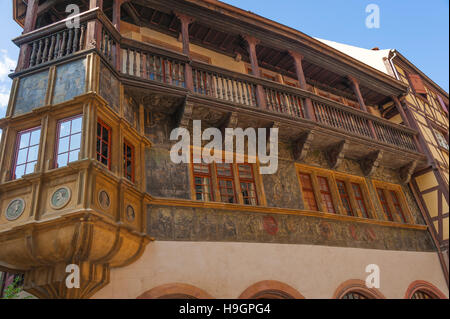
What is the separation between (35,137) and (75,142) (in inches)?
35.2

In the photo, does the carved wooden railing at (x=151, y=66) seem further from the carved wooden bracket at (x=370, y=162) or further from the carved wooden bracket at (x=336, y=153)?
the carved wooden bracket at (x=370, y=162)

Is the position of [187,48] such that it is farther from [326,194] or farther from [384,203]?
[384,203]

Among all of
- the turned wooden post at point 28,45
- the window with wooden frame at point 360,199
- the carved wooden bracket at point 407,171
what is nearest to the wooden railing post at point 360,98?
the window with wooden frame at point 360,199

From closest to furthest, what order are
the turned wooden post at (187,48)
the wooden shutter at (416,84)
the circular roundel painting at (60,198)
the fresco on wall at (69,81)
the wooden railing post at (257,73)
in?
the circular roundel painting at (60,198) < the fresco on wall at (69,81) < the turned wooden post at (187,48) < the wooden railing post at (257,73) < the wooden shutter at (416,84)

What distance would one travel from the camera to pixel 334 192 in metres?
10.1

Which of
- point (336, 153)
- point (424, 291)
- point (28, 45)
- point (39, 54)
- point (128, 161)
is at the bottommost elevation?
point (424, 291)

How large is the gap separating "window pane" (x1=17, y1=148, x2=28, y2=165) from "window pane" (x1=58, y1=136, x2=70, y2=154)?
666 mm

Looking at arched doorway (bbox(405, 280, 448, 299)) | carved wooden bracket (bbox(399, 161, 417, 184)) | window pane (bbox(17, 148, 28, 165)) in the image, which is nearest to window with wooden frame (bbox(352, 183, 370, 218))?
arched doorway (bbox(405, 280, 448, 299))

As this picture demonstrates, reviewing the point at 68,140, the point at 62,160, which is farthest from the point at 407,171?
the point at 62,160

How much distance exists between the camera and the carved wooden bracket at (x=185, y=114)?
7.84 meters

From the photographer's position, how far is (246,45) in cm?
1021

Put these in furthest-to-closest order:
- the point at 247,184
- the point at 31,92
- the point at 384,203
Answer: the point at 384,203
the point at 247,184
the point at 31,92
